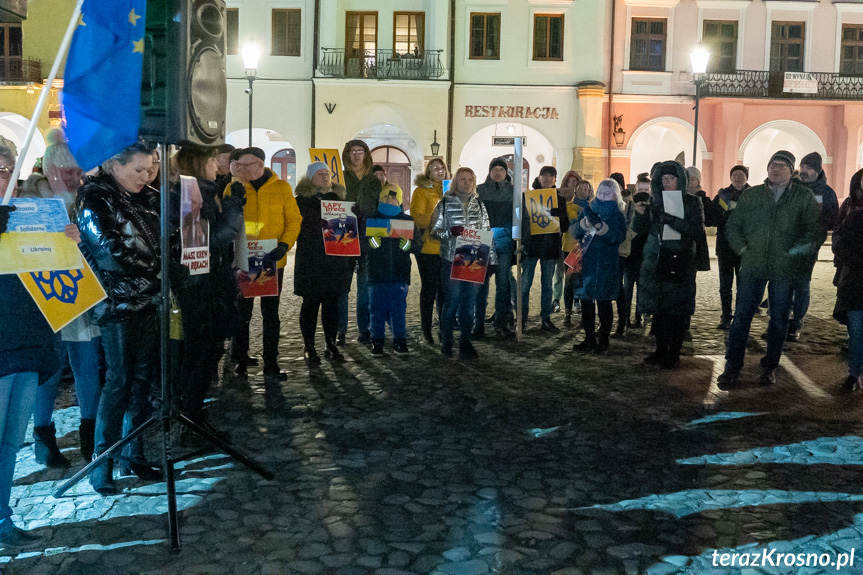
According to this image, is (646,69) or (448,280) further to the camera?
(646,69)

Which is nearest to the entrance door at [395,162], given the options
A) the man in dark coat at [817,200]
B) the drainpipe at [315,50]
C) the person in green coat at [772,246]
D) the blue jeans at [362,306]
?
the drainpipe at [315,50]

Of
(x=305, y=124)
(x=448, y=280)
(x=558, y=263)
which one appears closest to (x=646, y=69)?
(x=305, y=124)

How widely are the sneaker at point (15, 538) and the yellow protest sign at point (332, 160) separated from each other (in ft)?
16.1

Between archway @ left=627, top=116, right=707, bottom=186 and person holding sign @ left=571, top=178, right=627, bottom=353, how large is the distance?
20.5 m

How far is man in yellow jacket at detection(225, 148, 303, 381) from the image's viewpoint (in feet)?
22.8

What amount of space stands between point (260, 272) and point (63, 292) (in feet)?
10.2

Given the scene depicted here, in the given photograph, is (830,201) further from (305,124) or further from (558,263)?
(305,124)

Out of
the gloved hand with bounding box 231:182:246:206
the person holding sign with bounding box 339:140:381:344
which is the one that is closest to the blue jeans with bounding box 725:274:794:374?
the person holding sign with bounding box 339:140:381:344

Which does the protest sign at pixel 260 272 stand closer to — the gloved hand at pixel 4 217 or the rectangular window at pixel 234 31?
the gloved hand at pixel 4 217

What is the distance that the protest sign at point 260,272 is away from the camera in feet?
23.4

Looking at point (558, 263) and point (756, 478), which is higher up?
point (558, 263)

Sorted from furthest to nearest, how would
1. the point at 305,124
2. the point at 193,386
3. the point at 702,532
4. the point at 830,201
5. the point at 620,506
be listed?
the point at 305,124 → the point at 830,201 → the point at 193,386 → the point at 620,506 → the point at 702,532

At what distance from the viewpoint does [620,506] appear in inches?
171

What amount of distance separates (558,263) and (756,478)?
6.68m
